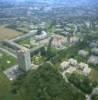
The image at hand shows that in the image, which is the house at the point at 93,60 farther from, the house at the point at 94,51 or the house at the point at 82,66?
the house at the point at 82,66

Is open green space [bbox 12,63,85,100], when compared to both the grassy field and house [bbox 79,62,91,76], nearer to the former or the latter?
house [bbox 79,62,91,76]

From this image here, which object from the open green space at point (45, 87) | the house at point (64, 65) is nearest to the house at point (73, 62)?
the house at point (64, 65)

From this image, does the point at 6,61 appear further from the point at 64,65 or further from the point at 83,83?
the point at 83,83

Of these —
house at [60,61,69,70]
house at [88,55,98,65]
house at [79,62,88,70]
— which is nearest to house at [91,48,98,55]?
house at [88,55,98,65]

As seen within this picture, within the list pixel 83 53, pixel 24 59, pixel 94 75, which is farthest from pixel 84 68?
pixel 24 59

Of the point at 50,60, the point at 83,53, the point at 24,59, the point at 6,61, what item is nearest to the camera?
the point at 24,59

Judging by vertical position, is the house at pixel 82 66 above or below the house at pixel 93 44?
below

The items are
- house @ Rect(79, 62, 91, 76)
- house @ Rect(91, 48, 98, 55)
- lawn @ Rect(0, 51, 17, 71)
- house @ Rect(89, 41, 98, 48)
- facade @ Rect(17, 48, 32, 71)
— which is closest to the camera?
facade @ Rect(17, 48, 32, 71)

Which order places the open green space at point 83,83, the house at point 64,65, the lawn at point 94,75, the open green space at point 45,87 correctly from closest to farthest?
the open green space at point 45,87 < the open green space at point 83,83 < the lawn at point 94,75 < the house at point 64,65

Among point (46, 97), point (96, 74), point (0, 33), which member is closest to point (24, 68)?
point (46, 97)
